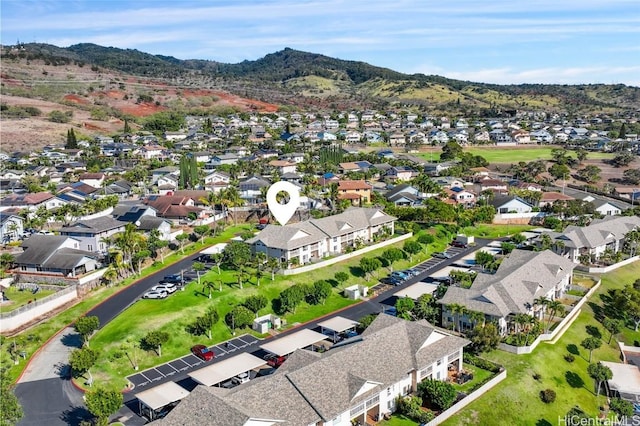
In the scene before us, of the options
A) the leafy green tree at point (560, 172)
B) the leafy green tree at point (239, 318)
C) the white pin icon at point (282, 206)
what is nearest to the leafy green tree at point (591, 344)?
the leafy green tree at point (239, 318)

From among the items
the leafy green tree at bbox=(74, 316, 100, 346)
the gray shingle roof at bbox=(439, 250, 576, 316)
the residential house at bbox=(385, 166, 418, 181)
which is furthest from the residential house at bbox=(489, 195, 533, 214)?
the leafy green tree at bbox=(74, 316, 100, 346)

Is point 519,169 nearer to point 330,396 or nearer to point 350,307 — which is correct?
point 350,307

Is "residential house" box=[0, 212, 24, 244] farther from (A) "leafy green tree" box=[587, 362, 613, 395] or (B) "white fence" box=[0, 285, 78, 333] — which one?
(A) "leafy green tree" box=[587, 362, 613, 395]

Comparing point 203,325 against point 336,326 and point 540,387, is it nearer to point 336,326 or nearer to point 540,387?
point 336,326

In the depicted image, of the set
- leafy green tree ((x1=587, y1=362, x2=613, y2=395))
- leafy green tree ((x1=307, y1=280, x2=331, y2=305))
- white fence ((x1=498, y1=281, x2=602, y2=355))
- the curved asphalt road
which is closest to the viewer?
the curved asphalt road

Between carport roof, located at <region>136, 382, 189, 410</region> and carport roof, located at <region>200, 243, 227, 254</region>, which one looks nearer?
carport roof, located at <region>136, 382, 189, 410</region>

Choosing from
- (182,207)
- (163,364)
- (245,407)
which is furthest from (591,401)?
(182,207)

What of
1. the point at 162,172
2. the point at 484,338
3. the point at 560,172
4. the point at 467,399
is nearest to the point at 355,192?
the point at 162,172
